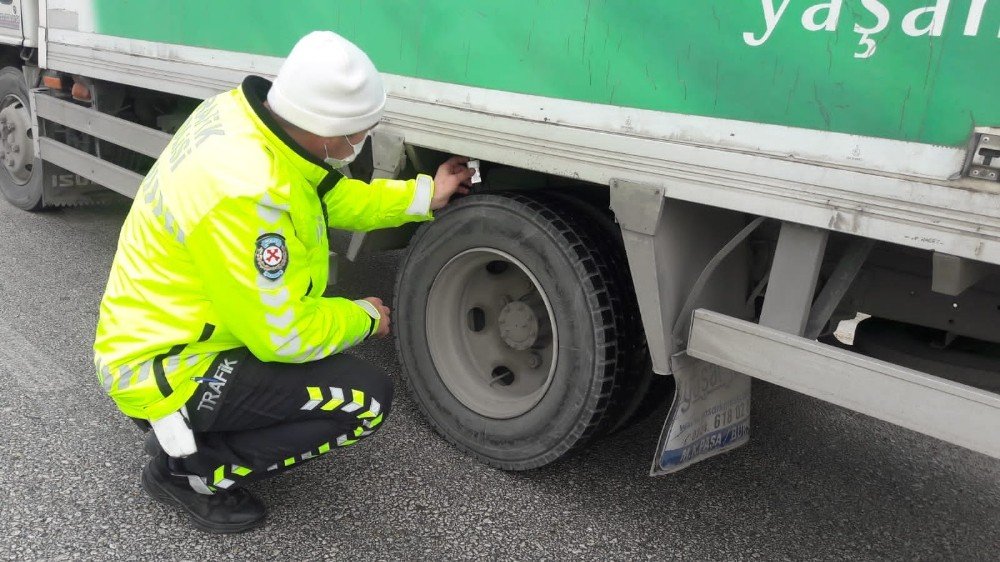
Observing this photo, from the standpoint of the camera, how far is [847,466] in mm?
3395

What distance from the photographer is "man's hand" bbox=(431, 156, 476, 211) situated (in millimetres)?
3027

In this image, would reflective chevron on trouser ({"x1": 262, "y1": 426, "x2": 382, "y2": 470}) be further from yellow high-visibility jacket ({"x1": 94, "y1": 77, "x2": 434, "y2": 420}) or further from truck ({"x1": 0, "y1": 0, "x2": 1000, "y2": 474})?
truck ({"x1": 0, "y1": 0, "x2": 1000, "y2": 474})

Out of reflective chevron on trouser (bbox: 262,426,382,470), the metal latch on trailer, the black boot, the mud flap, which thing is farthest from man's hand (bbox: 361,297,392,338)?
the metal latch on trailer

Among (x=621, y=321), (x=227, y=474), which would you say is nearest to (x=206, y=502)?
(x=227, y=474)

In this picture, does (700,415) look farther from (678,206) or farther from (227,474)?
(227,474)

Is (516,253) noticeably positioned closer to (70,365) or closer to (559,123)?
(559,123)

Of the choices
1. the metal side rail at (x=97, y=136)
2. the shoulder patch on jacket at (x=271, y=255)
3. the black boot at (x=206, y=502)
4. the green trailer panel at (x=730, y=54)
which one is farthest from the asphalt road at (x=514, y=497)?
the green trailer panel at (x=730, y=54)

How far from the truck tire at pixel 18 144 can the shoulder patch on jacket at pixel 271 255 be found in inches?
177

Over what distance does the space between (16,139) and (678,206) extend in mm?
5532

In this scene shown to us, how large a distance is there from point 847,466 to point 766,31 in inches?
79.5

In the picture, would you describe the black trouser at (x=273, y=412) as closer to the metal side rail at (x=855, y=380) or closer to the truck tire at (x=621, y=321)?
the truck tire at (x=621, y=321)

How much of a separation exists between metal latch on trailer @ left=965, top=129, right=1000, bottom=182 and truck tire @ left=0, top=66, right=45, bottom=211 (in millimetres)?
5883

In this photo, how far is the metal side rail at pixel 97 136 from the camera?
4.64 m

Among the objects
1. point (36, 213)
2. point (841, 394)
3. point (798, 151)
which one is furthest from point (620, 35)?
point (36, 213)
